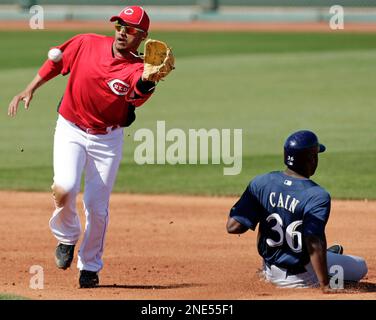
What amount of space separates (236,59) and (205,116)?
9763 millimetres

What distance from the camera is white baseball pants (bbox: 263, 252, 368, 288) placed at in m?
7.59

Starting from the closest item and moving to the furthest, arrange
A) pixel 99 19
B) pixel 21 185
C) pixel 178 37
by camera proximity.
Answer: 1. pixel 21 185
2. pixel 178 37
3. pixel 99 19

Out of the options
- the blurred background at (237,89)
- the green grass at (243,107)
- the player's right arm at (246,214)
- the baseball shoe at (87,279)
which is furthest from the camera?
the blurred background at (237,89)

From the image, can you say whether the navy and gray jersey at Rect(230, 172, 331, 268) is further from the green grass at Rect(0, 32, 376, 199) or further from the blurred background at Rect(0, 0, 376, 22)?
the blurred background at Rect(0, 0, 376, 22)

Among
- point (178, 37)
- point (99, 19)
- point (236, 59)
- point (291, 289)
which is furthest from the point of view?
point (99, 19)

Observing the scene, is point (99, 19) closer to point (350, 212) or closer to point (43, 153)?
point (43, 153)

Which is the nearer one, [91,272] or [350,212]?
[91,272]

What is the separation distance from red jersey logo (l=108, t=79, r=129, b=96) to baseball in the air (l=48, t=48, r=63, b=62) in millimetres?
571

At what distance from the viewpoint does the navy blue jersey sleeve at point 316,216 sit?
720 centimetres

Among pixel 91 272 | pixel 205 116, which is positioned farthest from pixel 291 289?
pixel 205 116

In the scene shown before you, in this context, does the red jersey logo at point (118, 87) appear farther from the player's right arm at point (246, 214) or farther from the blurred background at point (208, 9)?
the blurred background at point (208, 9)

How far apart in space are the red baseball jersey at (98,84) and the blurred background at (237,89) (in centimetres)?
524

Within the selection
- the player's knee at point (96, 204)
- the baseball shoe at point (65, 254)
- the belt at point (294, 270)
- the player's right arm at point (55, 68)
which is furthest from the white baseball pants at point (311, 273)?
the player's right arm at point (55, 68)

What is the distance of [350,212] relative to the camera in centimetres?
1170
